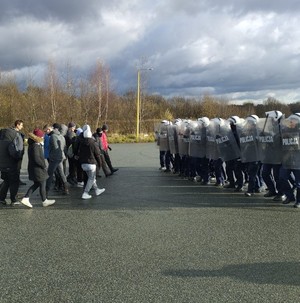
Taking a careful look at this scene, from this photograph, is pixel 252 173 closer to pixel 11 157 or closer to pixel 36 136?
pixel 36 136

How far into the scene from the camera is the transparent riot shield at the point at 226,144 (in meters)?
10.7

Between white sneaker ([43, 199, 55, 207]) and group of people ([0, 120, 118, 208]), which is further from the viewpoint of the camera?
white sneaker ([43, 199, 55, 207])

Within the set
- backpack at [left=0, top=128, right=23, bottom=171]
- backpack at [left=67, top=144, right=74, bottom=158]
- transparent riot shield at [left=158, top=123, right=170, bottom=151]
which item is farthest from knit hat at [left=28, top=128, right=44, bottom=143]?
transparent riot shield at [left=158, top=123, right=170, bottom=151]

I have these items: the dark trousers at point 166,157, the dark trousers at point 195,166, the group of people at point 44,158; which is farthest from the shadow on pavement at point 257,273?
the dark trousers at point 166,157

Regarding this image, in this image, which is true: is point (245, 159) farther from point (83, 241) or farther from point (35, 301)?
point (35, 301)

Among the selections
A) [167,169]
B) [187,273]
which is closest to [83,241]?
[187,273]

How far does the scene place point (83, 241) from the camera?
6340 millimetres

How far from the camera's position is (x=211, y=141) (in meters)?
11.6

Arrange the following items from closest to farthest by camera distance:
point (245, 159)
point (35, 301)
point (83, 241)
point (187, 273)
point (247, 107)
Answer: point (35, 301) → point (187, 273) → point (83, 241) → point (245, 159) → point (247, 107)

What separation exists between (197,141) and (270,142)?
3.34 metres

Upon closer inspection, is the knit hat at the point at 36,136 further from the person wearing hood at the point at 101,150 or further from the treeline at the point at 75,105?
the treeline at the point at 75,105

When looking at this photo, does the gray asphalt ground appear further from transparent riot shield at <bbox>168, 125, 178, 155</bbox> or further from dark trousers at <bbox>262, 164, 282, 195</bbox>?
transparent riot shield at <bbox>168, 125, 178, 155</bbox>

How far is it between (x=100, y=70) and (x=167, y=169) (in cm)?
3514

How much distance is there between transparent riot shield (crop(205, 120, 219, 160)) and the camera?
1143cm
